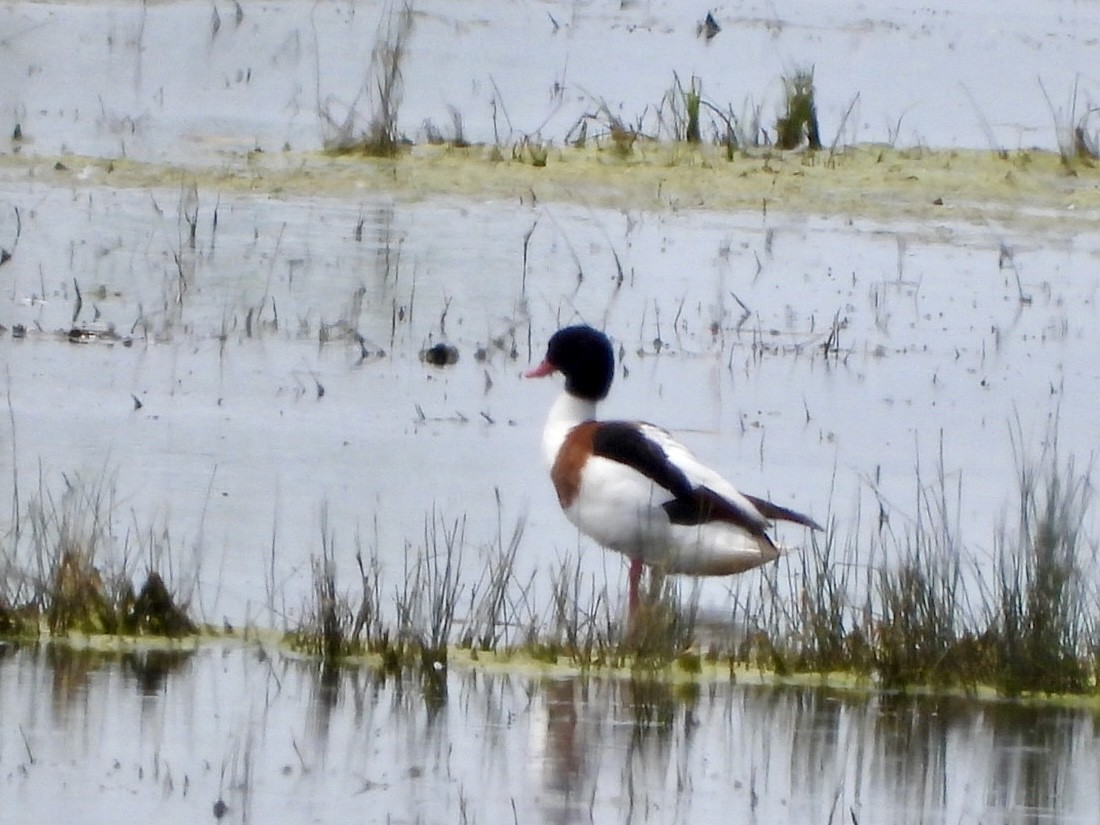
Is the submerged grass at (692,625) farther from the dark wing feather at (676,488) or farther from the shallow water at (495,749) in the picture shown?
the dark wing feather at (676,488)

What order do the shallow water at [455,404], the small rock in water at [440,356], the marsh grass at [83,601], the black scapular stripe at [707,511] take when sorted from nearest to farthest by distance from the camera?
the shallow water at [455,404]
the marsh grass at [83,601]
the black scapular stripe at [707,511]
the small rock in water at [440,356]

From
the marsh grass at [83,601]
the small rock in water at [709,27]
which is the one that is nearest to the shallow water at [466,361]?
the marsh grass at [83,601]

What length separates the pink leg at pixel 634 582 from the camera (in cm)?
769

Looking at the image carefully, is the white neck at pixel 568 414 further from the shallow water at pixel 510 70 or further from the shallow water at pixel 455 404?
the shallow water at pixel 510 70

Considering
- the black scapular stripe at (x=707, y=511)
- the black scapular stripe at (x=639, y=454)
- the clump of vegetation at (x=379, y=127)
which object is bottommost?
the black scapular stripe at (x=707, y=511)

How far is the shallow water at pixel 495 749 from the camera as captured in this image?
19.4 feet

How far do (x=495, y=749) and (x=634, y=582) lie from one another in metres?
1.87

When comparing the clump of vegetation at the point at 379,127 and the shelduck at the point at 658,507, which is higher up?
the clump of vegetation at the point at 379,127

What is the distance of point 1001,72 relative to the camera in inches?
1001

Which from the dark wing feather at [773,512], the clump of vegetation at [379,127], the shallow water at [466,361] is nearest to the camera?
the dark wing feather at [773,512]

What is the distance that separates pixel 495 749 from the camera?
6395mm

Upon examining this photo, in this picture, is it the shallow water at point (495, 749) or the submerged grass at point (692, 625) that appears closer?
the shallow water at point (495, 749)

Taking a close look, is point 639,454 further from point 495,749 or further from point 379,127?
point 379,127

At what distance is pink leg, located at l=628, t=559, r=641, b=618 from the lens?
7.69 meters
